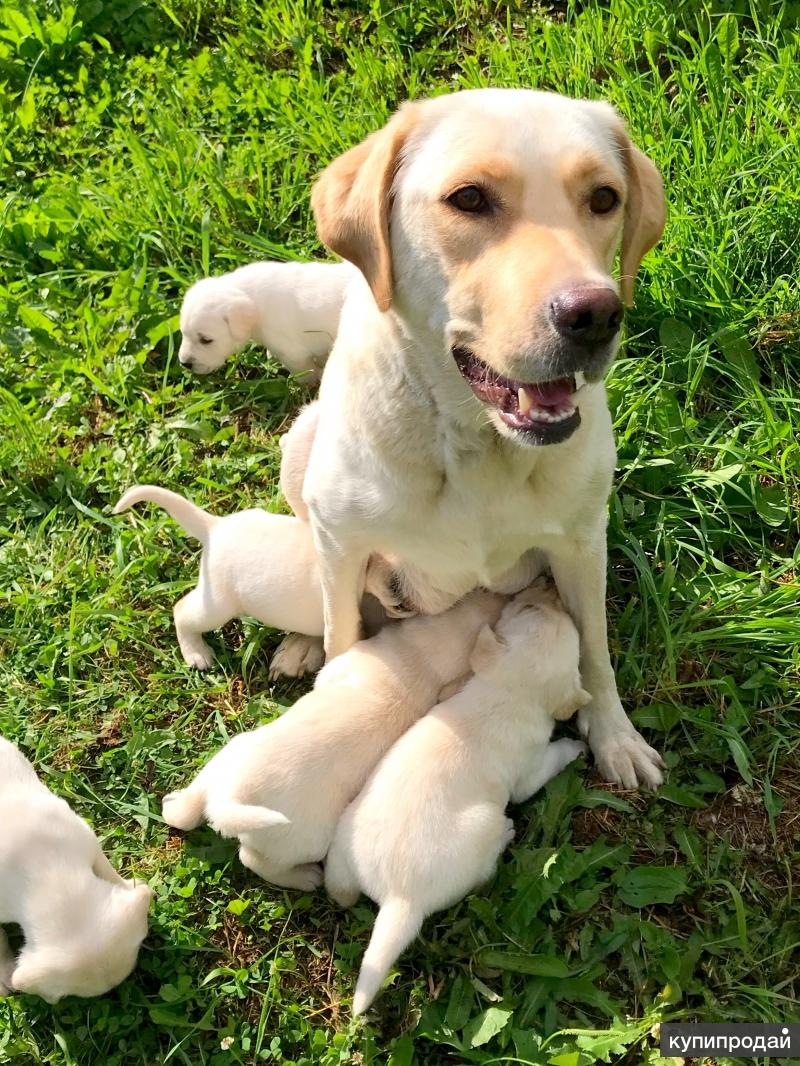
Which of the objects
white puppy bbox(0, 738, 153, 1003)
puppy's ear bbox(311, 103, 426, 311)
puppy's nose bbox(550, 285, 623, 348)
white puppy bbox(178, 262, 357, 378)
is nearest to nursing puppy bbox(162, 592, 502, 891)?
white puppy bbox(0, 738, 153, 1003)

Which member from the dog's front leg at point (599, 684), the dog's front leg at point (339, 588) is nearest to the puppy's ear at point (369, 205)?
the dog's front leg at point (339, 588)

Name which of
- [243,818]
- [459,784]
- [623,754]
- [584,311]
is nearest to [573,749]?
[623,754]

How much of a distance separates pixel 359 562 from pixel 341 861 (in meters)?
0.92

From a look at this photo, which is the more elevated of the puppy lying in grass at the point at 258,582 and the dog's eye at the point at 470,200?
the dog's eye at the point at 470,200

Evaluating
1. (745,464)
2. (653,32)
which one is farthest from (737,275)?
(653,32)

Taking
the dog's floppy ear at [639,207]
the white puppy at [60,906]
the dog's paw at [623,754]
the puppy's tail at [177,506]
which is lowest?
the dog's paw at [623,754]

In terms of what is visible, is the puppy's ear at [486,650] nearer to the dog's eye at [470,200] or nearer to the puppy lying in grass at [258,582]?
the puppy lying in grass at [258,582]

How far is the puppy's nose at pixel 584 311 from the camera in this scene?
2.29m

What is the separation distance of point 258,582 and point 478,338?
1.36 metres

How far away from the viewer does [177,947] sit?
3178 millimetres

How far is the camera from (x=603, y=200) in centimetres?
263

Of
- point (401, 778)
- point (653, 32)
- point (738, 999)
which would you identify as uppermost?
point (653, 32)

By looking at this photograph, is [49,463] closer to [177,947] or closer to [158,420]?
[158,420]

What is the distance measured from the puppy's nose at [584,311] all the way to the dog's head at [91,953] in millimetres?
2041
